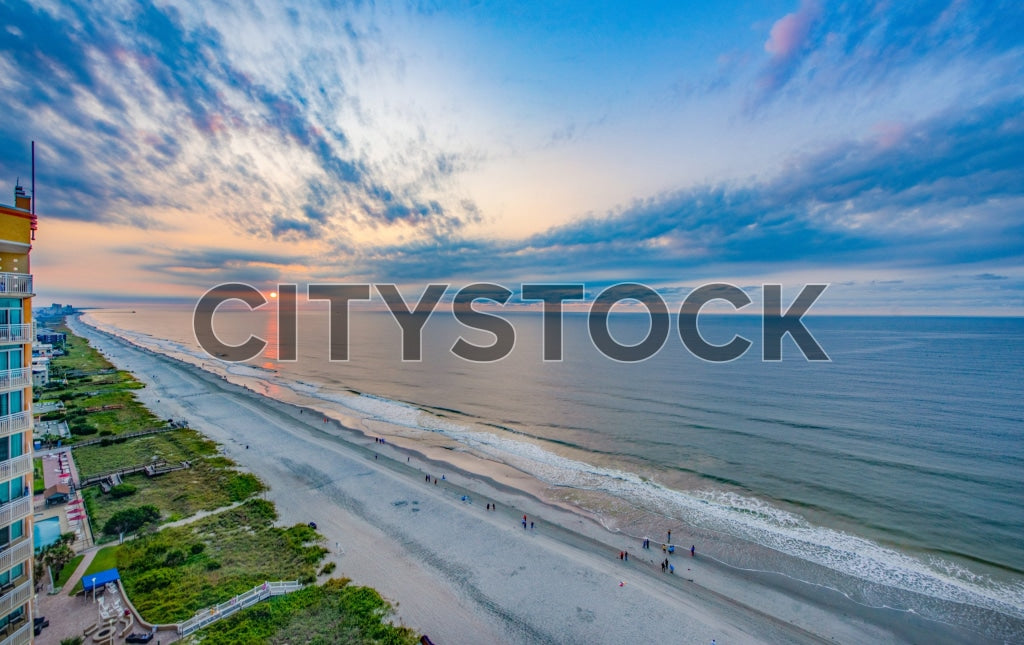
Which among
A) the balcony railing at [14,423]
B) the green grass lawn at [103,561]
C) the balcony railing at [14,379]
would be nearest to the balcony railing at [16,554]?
the balcony railing at [14,423]

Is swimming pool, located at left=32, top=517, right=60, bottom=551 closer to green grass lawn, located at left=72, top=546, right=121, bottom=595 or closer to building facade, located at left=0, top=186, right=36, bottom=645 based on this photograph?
green grass lawn, located at left=72, top=546, right=121, bottom=595

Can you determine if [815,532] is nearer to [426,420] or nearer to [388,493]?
[388,493]

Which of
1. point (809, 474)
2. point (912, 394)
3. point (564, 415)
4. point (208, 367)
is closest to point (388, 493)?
point (564, 415)

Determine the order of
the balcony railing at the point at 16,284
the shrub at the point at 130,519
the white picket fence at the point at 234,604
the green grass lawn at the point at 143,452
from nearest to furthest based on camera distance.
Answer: the balcony railing at the point at 16,284, the white picket fence at the point at 234,604, the shrub at the point at 130,519, the green grass lawn at the point at 143,452

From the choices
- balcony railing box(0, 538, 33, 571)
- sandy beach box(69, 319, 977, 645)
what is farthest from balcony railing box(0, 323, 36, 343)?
sandy beach box(69, 319, 977, 645)

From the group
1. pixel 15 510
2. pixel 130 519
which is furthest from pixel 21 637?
pixel 130 519

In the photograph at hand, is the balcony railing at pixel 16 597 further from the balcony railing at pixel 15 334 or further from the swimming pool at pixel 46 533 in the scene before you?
the swimming pool at pixel 46 533

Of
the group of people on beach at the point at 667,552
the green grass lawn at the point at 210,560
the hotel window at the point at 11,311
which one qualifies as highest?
the hotel window at the point at 11,311

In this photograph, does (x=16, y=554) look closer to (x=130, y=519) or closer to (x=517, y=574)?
(x=130, y=519)
